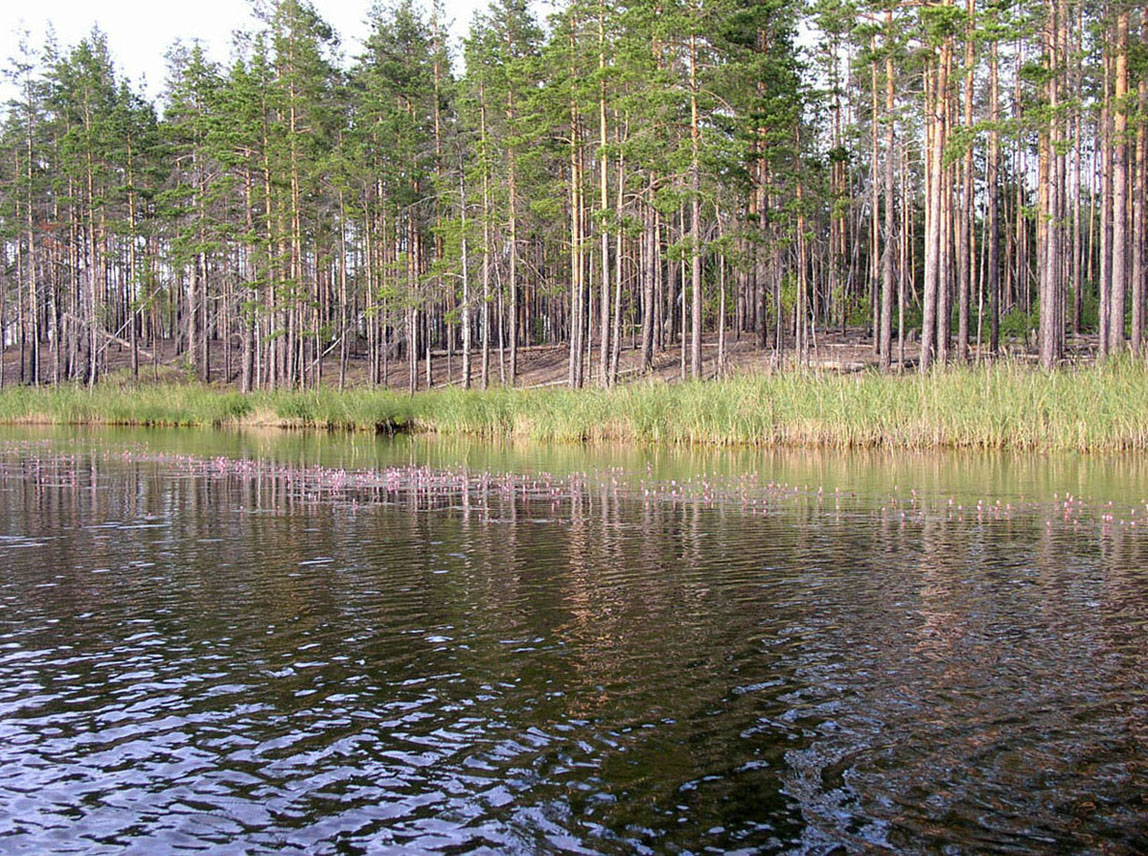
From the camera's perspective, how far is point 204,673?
5.38 metres

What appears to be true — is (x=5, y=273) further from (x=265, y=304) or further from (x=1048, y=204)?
(x=1048, y=204)

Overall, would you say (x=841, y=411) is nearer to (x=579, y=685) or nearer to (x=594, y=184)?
(x=579, y=685)

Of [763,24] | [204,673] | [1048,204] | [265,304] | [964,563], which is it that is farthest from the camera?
[265,304]

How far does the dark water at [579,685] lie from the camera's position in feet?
11.7

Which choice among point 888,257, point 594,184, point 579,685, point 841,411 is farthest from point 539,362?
point 579,685

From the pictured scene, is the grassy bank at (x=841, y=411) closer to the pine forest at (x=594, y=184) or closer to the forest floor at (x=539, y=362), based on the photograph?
the pine forest at (x=594, y=184)

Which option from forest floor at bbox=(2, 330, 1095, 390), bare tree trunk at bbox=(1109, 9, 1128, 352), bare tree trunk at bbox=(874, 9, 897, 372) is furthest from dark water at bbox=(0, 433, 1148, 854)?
forest floor at bbox=(2, 330, 1095, 390)

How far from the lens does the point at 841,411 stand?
21.3 meters

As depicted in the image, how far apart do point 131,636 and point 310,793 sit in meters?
2.88

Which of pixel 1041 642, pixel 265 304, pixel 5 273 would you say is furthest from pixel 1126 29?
pixel 5 273

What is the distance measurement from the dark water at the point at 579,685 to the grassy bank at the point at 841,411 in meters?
9.19

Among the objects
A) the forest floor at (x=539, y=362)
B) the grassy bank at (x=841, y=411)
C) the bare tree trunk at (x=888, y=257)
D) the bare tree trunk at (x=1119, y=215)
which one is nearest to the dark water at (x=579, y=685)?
the grassy bank at (x=841, y=411)

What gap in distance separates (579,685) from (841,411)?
Answer: 1717 centimetres

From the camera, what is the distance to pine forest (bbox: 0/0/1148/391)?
30172 millimetres
